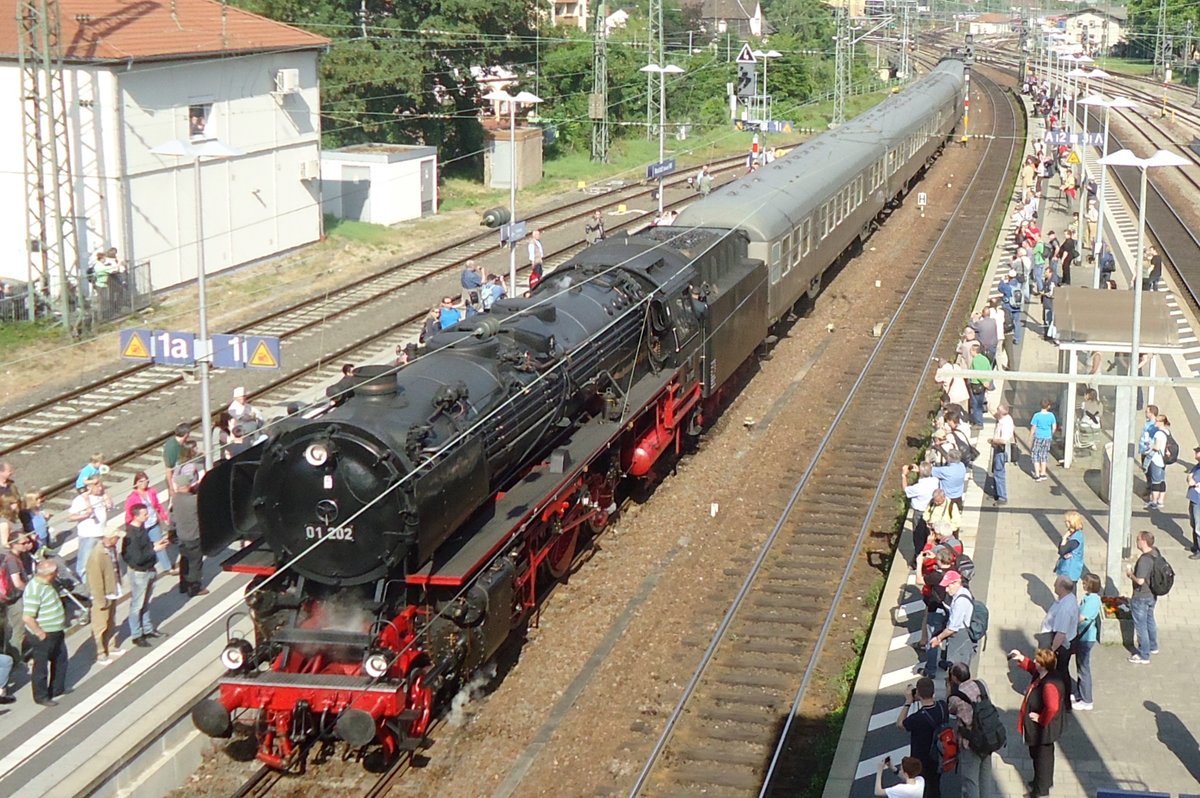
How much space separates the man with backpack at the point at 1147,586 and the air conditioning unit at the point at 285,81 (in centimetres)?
2628

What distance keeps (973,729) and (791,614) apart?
15.6ft

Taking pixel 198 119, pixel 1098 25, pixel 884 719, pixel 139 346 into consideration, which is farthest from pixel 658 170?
pixel 1098 25

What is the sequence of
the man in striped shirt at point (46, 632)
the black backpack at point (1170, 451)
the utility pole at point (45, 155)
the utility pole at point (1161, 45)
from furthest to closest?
the utility pole at point (1161, 45) < the utility pole at point (45, 155) < the black backpack at point (1170, 451) < the man in striped shirt at point (46, 632)

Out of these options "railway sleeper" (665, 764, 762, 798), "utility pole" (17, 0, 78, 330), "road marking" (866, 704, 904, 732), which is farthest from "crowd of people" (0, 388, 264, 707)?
"utility pole" (17, 0, 78, 330)

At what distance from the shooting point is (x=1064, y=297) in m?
19.7

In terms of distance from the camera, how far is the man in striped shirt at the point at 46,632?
12547mm

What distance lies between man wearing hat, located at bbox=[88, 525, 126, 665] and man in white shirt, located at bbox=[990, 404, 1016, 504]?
421 inches

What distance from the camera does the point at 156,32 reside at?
102ft

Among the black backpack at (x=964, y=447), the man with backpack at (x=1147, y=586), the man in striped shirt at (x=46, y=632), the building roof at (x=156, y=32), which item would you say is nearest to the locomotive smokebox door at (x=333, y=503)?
the man in striped shirt at (x=46, y=632)

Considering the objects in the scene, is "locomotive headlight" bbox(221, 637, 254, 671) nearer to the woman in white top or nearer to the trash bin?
the woman in white top

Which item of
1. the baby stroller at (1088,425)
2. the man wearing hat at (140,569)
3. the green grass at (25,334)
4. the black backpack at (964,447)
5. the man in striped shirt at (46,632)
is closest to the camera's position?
the man in striped shirt at (46,632)

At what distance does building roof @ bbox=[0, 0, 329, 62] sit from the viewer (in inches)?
1144

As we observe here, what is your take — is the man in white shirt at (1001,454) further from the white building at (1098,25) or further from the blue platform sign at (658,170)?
the white building at (1098,25)

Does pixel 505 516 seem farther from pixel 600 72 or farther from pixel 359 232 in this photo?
pixel 600 72
